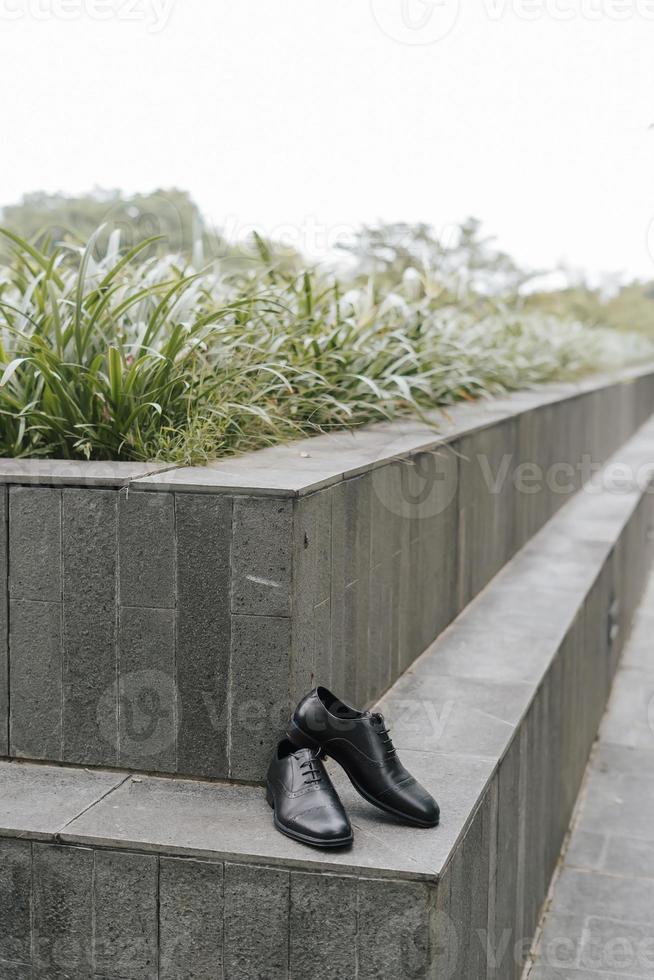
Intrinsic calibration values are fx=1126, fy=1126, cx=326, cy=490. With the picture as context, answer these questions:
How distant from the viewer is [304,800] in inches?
75.6

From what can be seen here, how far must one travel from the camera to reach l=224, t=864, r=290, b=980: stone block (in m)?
1.83

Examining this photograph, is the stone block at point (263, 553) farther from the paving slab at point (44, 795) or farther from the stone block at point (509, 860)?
the stone block at point (509, 860)

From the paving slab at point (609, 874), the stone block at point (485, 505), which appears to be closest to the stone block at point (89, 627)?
the paving slab at point (609, 874)

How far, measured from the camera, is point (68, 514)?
7.27ft

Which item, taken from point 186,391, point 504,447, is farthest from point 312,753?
point 504,447

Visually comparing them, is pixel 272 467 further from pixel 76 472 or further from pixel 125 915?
pixel 125 915

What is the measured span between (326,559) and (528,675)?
0.91 meters

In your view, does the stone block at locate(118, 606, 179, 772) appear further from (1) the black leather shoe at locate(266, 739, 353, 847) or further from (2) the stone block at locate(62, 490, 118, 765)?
(1) the black leather shoe at locate(266, 739, 353, 847)

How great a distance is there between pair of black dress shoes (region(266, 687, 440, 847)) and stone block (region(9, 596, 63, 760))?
490 millimetres

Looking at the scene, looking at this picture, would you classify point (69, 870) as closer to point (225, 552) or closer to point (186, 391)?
point (225, 552)

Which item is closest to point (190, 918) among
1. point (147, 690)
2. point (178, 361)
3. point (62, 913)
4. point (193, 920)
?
point (193, 920)

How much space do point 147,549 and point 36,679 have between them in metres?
0.37

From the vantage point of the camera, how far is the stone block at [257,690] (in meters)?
2.11

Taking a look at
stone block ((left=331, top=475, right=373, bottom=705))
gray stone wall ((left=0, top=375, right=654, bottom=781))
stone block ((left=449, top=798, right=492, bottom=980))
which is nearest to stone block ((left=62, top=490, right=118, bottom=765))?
gray stone wall ((left=0, top=375, right=654, bottom=781))
